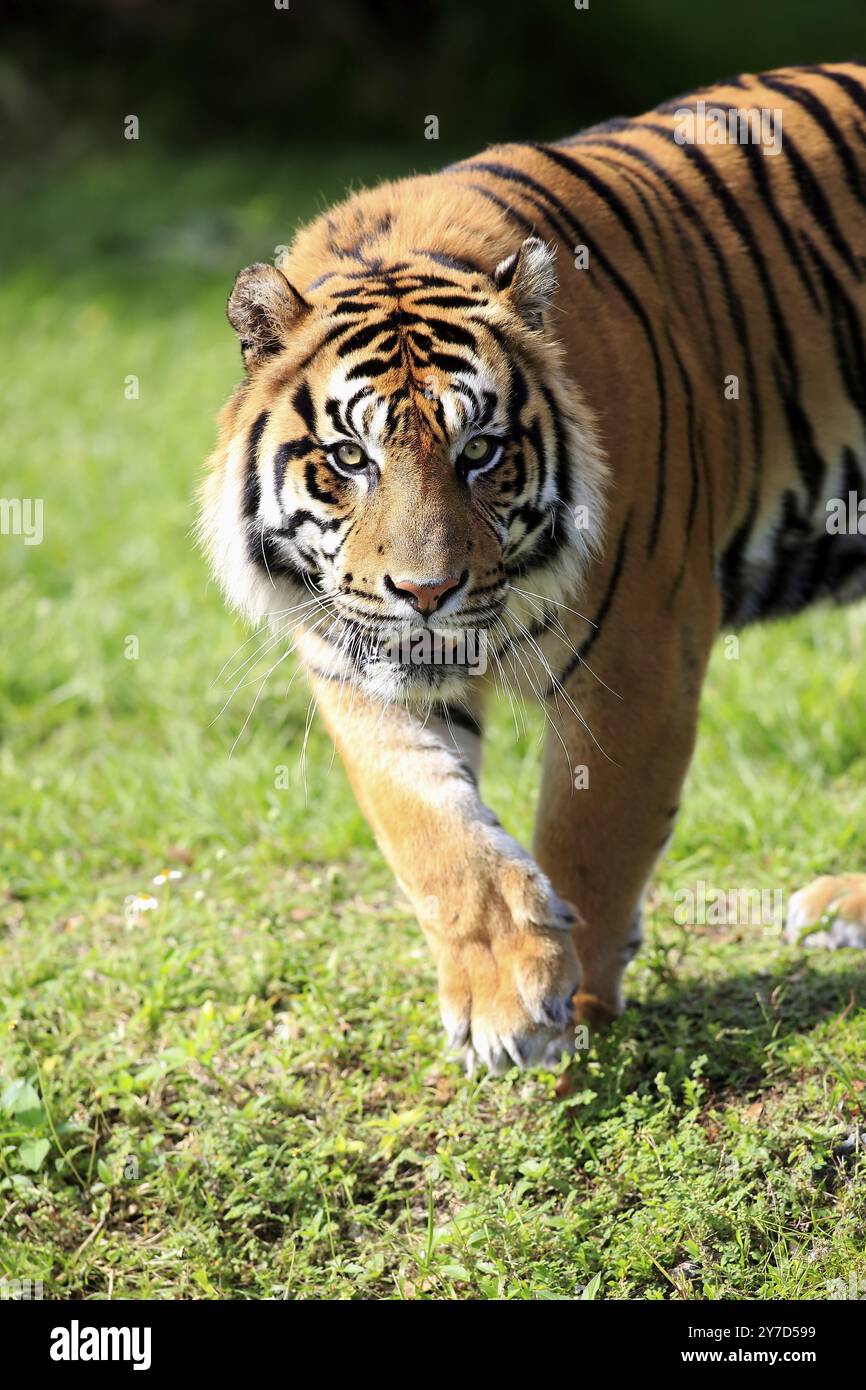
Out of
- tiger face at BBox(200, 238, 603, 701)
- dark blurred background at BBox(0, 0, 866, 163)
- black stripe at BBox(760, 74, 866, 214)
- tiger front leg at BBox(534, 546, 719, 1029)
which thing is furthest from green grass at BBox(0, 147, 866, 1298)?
dark blurred background at BBox(0, 0, 866, 163)

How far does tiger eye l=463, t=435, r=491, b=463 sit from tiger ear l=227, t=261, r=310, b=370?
424mm

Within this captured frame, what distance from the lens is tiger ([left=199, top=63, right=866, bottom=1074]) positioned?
8.99 ft

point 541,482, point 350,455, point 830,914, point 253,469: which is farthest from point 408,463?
point 830,914

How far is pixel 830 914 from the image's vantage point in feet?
11.5

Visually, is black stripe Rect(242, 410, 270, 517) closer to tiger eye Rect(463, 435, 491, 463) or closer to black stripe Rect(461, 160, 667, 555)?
tiger eye Rect(463, 435, 491, 463)

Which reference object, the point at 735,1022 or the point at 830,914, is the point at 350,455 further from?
the point at 830,914

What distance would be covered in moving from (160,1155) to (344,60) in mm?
11330

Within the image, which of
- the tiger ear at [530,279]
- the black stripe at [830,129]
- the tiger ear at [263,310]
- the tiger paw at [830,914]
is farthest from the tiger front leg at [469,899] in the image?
the black stripe at [830,129]

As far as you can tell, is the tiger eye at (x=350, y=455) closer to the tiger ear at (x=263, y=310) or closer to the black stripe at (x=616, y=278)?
the tiger ear at (x=263, y=310)

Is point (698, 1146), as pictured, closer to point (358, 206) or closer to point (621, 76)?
point (358, 206)

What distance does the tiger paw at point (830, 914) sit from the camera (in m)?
3.51

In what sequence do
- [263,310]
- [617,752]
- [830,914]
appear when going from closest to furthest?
[263,310] → [617,752] → [830,914]

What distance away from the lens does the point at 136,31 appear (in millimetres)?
Result: 12633

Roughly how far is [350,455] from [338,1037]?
1.22 m
